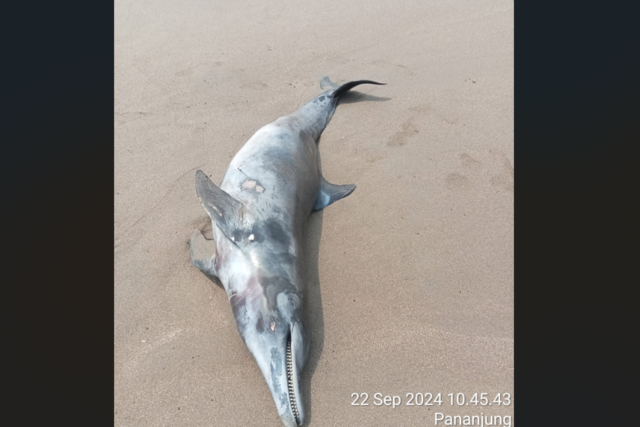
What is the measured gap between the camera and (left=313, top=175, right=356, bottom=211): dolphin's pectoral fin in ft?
18.2

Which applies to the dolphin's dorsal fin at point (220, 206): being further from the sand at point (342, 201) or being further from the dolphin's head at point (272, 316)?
the sand at point (342, 201)

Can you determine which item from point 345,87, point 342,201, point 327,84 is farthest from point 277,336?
point 327,84

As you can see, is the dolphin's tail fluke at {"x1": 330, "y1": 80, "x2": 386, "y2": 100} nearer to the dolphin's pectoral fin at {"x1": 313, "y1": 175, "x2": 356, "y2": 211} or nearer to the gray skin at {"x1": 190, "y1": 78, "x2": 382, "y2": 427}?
the gray skin at {"x1": 190, "y1": 78, "x2": 382, "y2": 427}

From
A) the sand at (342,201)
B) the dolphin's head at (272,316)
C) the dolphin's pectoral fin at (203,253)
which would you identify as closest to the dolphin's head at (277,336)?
the dolphin's head at (272,316)

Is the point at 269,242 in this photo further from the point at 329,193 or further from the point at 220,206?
the point at 329,193

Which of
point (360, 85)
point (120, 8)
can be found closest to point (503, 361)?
point (360, 85)

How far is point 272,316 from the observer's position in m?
4.11

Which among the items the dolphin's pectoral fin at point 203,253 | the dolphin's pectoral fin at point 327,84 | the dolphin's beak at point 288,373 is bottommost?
the dolphin's beak at point 288,373

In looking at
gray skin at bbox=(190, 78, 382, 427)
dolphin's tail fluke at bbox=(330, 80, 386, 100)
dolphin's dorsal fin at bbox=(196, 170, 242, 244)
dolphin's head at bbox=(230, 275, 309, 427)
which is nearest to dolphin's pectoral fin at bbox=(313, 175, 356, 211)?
gray skin at bbox=(190, 78, 382, 427)

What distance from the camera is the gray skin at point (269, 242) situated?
13.2 feet

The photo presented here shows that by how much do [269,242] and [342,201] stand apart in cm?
134

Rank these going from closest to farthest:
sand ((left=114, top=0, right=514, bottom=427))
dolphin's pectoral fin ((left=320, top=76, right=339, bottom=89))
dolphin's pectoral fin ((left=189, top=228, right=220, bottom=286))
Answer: sand ((left=114, top=0, right=514, bottom=427)) < dolphin's pectoral fin ((left=189, top=228, right=220, bottom=286)) < dolphin's pectoral fin ((left=320, top=76, right=339, bottom=89))

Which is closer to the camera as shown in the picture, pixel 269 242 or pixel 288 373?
pixel 288 373

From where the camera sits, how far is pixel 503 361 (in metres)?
4.28
